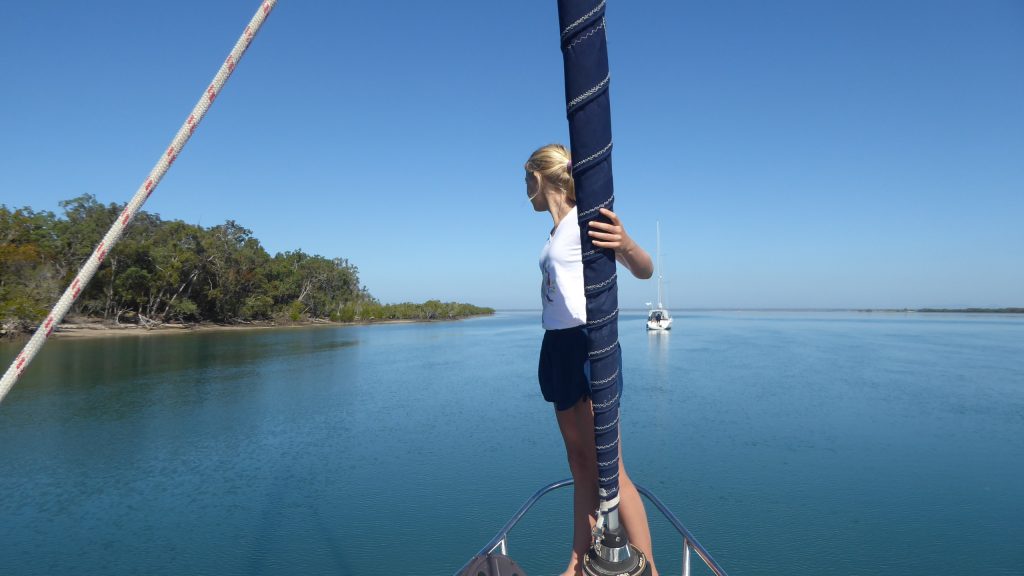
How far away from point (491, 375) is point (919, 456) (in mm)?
11281

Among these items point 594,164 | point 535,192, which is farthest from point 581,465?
point 594,164

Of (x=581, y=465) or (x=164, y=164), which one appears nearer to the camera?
(x=164, y=164)

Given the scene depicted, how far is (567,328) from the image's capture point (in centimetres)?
150

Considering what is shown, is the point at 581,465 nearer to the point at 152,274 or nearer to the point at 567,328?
the point at 567,328

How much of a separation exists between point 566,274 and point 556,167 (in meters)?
0.33

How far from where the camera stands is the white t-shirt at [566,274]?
4.79 feet

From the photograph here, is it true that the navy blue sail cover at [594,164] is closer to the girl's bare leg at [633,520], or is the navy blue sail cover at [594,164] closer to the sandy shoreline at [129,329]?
the girl's bare leg at [633,520]

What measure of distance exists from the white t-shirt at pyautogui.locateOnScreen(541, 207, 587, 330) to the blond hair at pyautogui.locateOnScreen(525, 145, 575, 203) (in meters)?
0.08

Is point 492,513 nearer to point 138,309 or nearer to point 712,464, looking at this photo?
point 712,464

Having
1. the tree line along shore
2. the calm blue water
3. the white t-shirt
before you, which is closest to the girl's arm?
the white t-shirt

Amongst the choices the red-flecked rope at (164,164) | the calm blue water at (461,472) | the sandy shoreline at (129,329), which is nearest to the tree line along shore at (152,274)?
the sandy shoreline at (129,329)

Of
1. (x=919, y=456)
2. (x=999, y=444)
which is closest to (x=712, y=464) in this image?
(x=919, y=456)

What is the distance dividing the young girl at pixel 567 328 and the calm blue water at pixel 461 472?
3.96m

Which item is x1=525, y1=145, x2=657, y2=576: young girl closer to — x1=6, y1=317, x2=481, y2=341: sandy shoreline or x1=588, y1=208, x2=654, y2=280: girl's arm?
x1=588, y1=208, x2=654, y2=280: girl's arm
